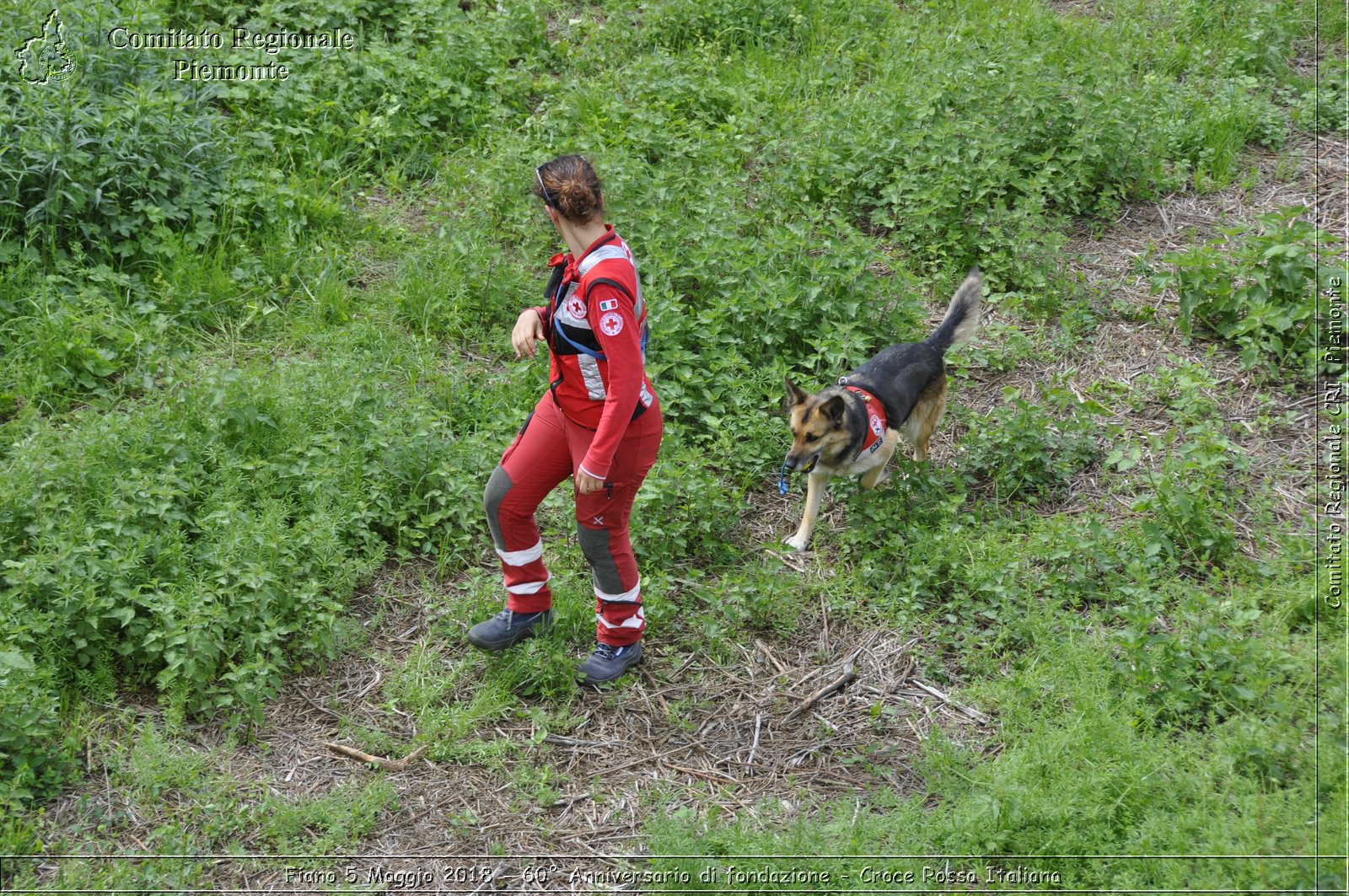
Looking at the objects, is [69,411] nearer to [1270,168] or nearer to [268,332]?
[268,332]

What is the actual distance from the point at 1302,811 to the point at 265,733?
377 cm

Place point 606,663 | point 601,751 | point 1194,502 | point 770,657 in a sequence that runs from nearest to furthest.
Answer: point 601,751, point 606,663, point 770,657, point 1194,502

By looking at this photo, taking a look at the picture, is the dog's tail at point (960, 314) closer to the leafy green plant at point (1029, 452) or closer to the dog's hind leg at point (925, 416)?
the dog's hind leg at point (925, 416)

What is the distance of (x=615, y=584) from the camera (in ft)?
13.9

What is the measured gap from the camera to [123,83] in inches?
255

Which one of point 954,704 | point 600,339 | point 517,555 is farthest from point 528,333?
point 954,704

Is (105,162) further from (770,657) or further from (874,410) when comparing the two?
(770,657)

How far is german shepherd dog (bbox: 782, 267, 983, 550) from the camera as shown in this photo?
518 centimetres

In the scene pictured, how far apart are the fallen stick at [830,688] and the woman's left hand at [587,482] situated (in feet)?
4.58

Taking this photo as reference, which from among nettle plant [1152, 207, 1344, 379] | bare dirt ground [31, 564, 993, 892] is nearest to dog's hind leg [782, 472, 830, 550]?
bare dirt ground [31, 564, 993, 892]

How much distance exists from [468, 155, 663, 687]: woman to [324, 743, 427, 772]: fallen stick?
22.6 inches

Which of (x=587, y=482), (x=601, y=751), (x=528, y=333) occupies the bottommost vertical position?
(x=601, y=751)

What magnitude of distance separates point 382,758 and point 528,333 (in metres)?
→ 1.80

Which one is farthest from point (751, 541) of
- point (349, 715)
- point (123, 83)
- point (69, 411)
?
point (123, 83)
